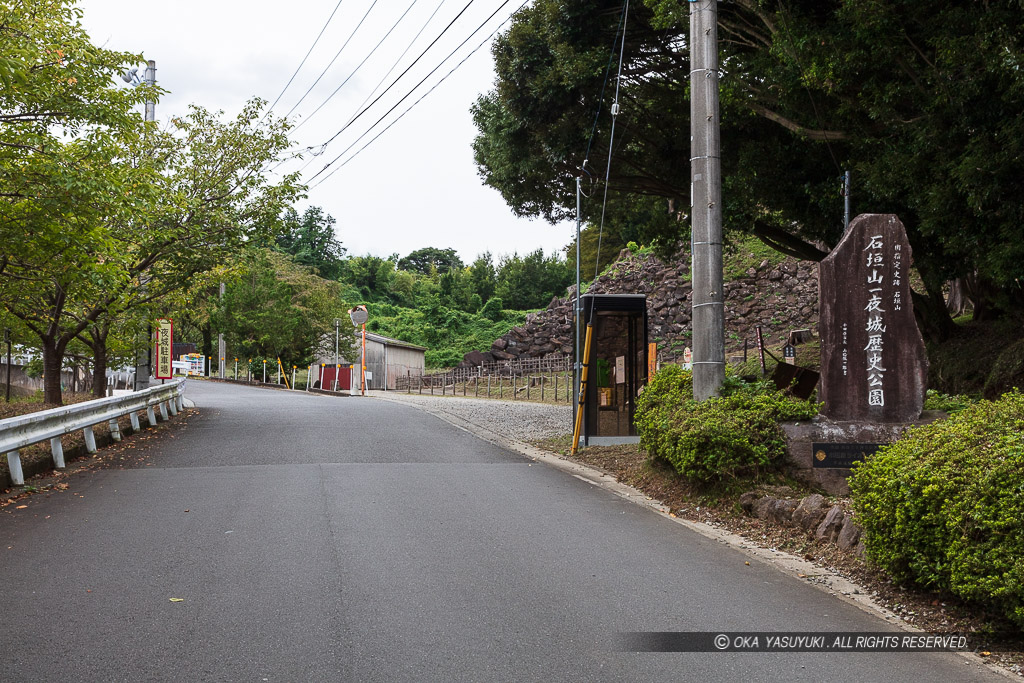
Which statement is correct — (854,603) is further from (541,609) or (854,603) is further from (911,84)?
(911,84)

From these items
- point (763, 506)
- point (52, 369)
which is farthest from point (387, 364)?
point (763, 506)

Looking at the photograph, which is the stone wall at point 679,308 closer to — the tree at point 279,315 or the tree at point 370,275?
the tree at point 279,315

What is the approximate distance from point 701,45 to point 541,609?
7479 mm

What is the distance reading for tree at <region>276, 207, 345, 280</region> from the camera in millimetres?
76456

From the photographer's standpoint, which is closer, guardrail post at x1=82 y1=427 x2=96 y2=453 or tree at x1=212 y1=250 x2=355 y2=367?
guardrail post at x1=82 y1=427 x2=96 y2=453

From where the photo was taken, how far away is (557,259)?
6962cm

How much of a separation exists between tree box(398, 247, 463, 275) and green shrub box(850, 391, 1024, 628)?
8658 cm

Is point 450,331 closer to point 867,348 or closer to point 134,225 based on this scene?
point 134,225

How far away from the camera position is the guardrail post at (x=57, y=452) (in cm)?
1113

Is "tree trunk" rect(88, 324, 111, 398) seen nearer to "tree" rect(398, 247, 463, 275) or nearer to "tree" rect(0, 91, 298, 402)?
"tree" rect(0, 91, 298, 402)

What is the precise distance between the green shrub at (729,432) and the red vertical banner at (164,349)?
1505 centimetres

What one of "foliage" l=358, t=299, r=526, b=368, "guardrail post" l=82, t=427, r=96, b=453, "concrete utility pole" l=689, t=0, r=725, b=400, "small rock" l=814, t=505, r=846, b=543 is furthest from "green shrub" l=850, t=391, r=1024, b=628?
"foliage" l=358, t=299, r=526, b=368

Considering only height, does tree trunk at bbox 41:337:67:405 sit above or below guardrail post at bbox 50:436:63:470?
above

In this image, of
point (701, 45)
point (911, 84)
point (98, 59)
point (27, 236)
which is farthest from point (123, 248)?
point (911, 84)
